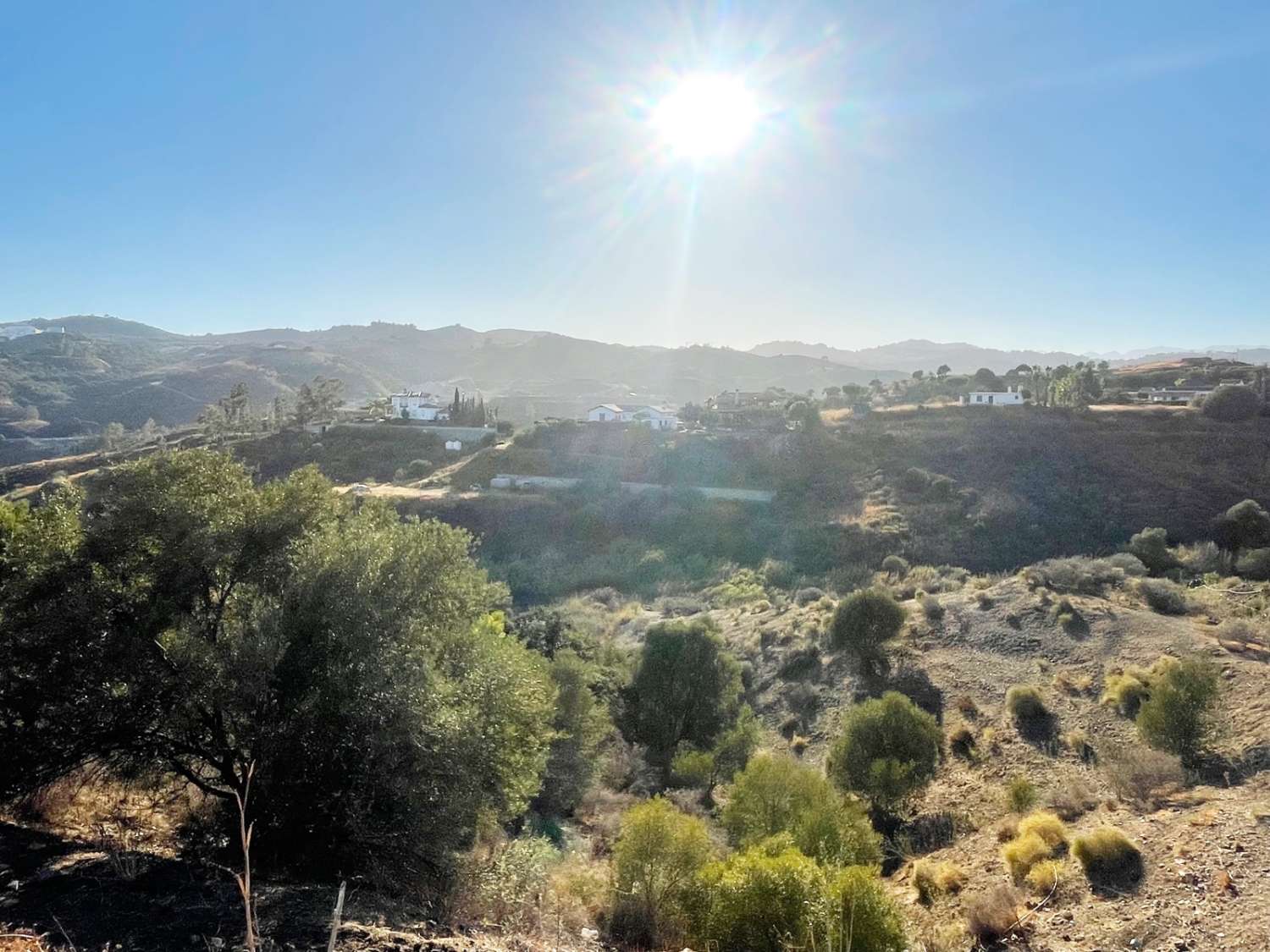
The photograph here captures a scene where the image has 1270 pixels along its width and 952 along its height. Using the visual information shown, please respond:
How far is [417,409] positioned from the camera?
79.6 metres

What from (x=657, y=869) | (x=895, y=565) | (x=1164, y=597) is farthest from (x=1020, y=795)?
(x=895, y=565)

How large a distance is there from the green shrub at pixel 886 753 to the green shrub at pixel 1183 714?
146 inches

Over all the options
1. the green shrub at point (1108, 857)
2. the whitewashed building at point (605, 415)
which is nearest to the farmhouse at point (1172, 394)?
Answer: the whitewashed building at point (605, 415)

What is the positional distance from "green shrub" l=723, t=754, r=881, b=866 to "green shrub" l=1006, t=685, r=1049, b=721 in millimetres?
6679

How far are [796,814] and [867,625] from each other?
11.9 metres

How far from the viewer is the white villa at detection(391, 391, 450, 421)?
76.6 metres

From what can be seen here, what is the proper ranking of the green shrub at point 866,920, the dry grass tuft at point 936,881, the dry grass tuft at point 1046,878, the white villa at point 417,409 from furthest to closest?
the white villa at point 417,409, the dry grass tuft at point 936,881, the dry grass tuft at point 1046,878, the green shrub at point 866,920

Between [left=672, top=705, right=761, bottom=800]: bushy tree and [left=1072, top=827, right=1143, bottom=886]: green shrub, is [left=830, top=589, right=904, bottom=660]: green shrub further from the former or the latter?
[left=1072, top=827, right=1143, bottom=886]: green shrub

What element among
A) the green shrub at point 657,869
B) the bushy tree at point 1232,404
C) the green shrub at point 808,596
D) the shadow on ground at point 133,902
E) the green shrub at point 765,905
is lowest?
the green shrub at point 808,596

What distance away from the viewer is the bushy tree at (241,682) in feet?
23.1

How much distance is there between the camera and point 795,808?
10195 mm

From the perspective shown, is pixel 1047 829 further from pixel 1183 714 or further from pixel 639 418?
pixel 639 418

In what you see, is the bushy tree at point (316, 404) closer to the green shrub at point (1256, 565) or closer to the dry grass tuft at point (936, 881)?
the dry grass tuft at point (936, 881)

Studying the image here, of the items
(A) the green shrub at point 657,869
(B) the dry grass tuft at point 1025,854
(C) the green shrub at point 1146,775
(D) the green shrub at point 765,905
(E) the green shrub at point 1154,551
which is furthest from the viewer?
(E) the green shrub at point 1154,551
